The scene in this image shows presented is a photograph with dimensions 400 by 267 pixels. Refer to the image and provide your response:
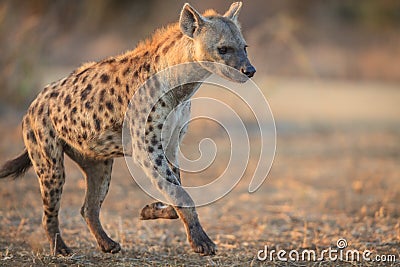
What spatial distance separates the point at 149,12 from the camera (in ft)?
64.7

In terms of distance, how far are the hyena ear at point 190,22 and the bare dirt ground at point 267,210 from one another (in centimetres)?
161

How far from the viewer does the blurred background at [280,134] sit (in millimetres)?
6570

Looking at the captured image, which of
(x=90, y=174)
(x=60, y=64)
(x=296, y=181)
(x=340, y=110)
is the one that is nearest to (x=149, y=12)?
(x=60, y=64)

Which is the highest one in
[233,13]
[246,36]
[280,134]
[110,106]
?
[246,36]

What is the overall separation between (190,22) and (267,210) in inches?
124

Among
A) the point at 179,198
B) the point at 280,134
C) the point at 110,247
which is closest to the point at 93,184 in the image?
the point at 110,247

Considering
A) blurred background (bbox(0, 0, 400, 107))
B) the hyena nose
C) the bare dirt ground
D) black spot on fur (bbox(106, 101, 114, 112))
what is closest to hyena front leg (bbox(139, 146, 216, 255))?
the bare dirt ground

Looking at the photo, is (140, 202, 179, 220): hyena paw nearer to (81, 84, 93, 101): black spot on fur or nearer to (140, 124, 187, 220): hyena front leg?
(140, 124, 187, 220): hyena front leg

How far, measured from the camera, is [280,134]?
12.8 metres

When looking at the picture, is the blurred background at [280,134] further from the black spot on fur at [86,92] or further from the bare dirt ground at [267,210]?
the black spot on fur at [86,92]

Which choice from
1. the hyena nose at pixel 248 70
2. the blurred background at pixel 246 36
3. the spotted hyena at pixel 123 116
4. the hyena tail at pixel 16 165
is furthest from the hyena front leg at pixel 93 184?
the blurred background at pixel 246 36

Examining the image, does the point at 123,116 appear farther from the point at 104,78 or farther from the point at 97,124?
the point at 104,78

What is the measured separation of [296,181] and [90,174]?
4.12m

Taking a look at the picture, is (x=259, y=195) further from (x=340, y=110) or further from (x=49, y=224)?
(x=340, y=110)
